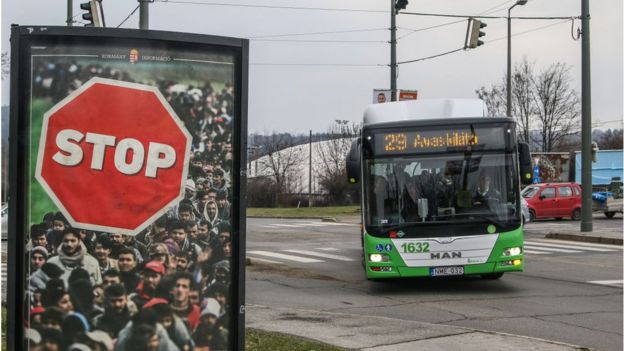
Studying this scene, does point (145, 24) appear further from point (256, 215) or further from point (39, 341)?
point (256, 215)

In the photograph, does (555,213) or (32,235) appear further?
(555,213)

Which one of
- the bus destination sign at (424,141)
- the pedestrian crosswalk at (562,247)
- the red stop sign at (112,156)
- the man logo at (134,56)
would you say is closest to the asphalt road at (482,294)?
the pedestrian crosswalk at (562,247)

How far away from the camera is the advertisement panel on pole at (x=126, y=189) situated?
460 centimetres

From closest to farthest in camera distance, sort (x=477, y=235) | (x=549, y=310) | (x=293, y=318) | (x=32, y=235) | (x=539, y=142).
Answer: (x=32, y=235) < (x=293, y=318) < (x=549, y=310) < (x=477, y=235) < (x=539, y=142)

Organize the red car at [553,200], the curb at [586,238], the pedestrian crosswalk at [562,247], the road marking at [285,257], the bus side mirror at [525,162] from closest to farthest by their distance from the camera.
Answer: the bus side mirror at [525,162], the road marking at [285,257], the pedestrian crosswalk at [562,247], the curb at [586,238], the red car at [553,200]

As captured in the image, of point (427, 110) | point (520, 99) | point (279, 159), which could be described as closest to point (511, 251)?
point (427, 110)

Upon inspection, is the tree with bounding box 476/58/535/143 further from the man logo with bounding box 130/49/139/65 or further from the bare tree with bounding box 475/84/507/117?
the man logo with bounding box 130/49/139/65

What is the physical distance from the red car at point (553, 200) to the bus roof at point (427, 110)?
24517 mm

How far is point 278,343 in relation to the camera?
812cm

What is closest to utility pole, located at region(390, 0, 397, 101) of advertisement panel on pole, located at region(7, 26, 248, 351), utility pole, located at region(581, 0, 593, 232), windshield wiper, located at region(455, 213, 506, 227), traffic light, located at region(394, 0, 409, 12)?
traffic light, located at region(394, 0, 409, 12)

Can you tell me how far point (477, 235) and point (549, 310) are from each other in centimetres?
181

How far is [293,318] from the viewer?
1023cm

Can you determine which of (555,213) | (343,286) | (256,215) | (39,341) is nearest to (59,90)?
(39,341)

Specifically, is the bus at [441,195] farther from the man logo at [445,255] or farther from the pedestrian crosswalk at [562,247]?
the pedestrian crosswalk at [562,247]
